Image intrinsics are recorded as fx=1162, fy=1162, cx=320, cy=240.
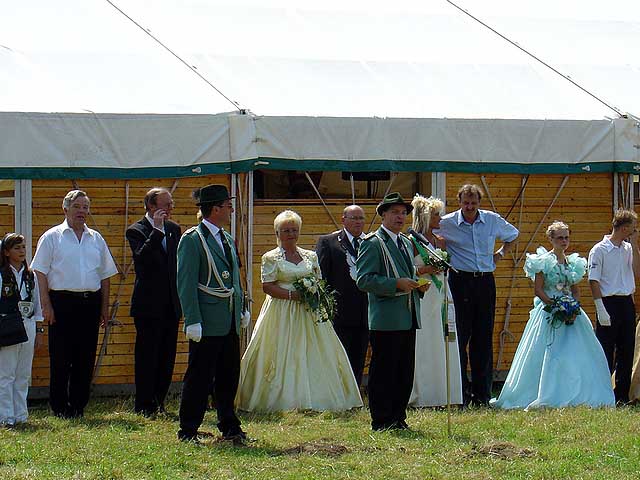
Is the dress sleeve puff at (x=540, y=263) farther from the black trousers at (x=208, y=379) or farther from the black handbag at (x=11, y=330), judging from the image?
the black handbag at (x=11, y=330)

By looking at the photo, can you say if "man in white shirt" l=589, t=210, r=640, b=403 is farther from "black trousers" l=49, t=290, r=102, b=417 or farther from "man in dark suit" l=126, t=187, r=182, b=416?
"black trousers" l=49, t=290, r=102, b=417

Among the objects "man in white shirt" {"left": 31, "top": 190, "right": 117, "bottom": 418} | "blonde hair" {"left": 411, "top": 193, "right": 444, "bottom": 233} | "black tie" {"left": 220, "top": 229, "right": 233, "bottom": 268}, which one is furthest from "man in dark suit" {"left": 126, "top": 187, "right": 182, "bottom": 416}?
"blonde hair" {"left": 411, "top": 193, "right": 444, "bottom": 233}

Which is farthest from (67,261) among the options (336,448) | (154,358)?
(336,448)

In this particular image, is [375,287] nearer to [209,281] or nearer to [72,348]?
[209,281]

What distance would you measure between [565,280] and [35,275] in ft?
15.0

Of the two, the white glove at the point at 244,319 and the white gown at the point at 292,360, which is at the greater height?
the white glove at the point at 244,319

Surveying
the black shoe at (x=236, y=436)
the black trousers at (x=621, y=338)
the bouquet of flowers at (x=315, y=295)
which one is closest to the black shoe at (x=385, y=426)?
the black shoe at (x=236, y=436)

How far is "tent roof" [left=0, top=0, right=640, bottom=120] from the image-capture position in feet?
36.2

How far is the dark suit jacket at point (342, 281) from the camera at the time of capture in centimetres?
1039

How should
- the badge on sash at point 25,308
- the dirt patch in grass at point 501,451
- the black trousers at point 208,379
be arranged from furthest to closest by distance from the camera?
the badge on sash at point 25,308, the black trousers at point 208,379, the dirt patch in grass at point 501,451

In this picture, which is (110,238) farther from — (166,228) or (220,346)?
(220,346)

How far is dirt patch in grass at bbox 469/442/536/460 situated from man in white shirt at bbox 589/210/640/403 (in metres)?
2.76

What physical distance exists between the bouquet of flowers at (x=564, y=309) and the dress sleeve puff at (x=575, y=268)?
0.56 feet

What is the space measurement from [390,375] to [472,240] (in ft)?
6.92
